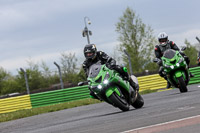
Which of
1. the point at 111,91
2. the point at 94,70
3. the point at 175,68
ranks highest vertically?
the point at 94,70

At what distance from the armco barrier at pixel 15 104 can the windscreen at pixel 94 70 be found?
1260 cm

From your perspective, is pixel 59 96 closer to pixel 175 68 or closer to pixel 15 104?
pixel 15 104

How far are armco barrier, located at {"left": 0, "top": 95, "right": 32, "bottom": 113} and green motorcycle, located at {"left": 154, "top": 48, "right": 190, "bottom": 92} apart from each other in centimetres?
1070

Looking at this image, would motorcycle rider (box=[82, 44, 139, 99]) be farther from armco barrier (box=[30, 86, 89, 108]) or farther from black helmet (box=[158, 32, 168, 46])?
armco barrier (box=[30, 86, 89, 108])

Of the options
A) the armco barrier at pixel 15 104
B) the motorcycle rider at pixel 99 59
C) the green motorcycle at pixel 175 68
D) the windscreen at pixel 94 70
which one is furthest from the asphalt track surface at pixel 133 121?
the armco barrier at pixel 15 104

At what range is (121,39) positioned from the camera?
1833 inches

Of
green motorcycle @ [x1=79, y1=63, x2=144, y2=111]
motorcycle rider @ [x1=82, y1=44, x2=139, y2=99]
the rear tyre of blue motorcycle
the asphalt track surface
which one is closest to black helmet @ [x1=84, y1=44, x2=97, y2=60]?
motorcycle rider @ [x1=82, y1=44, x2=139, y2=99]

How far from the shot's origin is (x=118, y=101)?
28.3ft

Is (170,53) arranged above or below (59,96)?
above

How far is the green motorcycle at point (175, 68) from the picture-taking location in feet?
39.2

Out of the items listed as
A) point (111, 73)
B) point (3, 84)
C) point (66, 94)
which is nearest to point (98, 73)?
point (111, 73)

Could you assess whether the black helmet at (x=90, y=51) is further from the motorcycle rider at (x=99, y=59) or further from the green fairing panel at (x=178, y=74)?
the green fairing panel at (x=178, y=74)

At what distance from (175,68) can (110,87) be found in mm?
3923

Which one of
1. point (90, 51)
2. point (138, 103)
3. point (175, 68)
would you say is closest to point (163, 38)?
point (175, 68)
